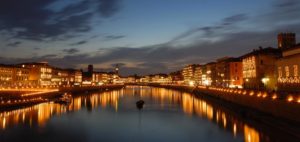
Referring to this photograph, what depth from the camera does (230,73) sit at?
13825cm

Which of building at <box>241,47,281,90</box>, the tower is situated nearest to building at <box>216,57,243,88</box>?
the tower

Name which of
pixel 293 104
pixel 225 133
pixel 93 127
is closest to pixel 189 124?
pixel 225 133

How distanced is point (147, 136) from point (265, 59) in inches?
2316

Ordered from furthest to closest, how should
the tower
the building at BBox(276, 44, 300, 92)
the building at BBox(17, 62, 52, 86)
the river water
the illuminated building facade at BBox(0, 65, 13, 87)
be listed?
the building at BBox(17, 62, 52, 86) → the illuminated building facade at BBox(0, 65, 13, 87) → the tower → the building at BBox(276, 44, 300, 92) → the river water

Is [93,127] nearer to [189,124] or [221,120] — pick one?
[189,124]

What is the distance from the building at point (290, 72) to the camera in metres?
55.7

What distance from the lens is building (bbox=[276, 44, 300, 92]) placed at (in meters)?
55.7

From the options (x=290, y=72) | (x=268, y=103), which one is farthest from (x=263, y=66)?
(x=268, y=103)

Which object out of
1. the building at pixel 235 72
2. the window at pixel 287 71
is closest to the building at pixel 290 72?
the window at pixel 287 71

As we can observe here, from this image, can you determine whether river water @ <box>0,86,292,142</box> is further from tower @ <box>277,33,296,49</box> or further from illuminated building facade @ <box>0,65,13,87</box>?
illuminated building facade @ <box>0,65,13,87</box>

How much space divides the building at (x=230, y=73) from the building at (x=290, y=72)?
51693mm

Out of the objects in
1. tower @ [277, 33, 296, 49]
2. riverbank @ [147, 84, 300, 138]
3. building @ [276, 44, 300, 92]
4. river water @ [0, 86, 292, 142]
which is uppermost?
tower @ [277, 33, 296, 49]

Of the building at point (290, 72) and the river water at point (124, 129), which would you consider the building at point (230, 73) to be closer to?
the building at point (290, 72)

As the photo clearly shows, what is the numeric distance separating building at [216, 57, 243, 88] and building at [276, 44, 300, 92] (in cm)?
5169
